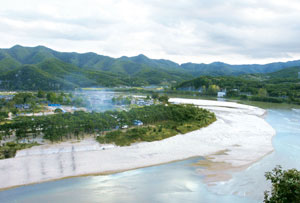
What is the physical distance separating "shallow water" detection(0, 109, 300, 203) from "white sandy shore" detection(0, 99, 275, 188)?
38.6 inches

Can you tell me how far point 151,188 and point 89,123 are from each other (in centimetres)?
1183

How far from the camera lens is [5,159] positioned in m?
17.1

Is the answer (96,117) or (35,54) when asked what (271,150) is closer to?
(96,117)

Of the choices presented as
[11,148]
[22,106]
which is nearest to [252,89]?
[22,106]

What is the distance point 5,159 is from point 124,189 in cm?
1028

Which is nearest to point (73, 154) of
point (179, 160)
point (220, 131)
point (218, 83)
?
point (179, 160)

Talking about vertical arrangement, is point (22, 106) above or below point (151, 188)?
above

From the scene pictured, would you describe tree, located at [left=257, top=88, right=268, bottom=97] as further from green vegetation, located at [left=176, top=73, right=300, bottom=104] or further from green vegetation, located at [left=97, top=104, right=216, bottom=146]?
green vegetation, located at [left=97, top=104, right=216, bottom=146]

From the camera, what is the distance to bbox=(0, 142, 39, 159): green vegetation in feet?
58.0

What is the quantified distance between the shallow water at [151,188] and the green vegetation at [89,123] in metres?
6.84

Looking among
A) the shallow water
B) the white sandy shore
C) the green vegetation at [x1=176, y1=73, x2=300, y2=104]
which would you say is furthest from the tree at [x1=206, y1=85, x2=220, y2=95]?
the shallow water

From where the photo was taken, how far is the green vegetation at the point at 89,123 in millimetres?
21688

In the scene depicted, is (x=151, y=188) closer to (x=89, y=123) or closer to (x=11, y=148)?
(x=89, y=123)

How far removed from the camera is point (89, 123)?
76.5 ft
